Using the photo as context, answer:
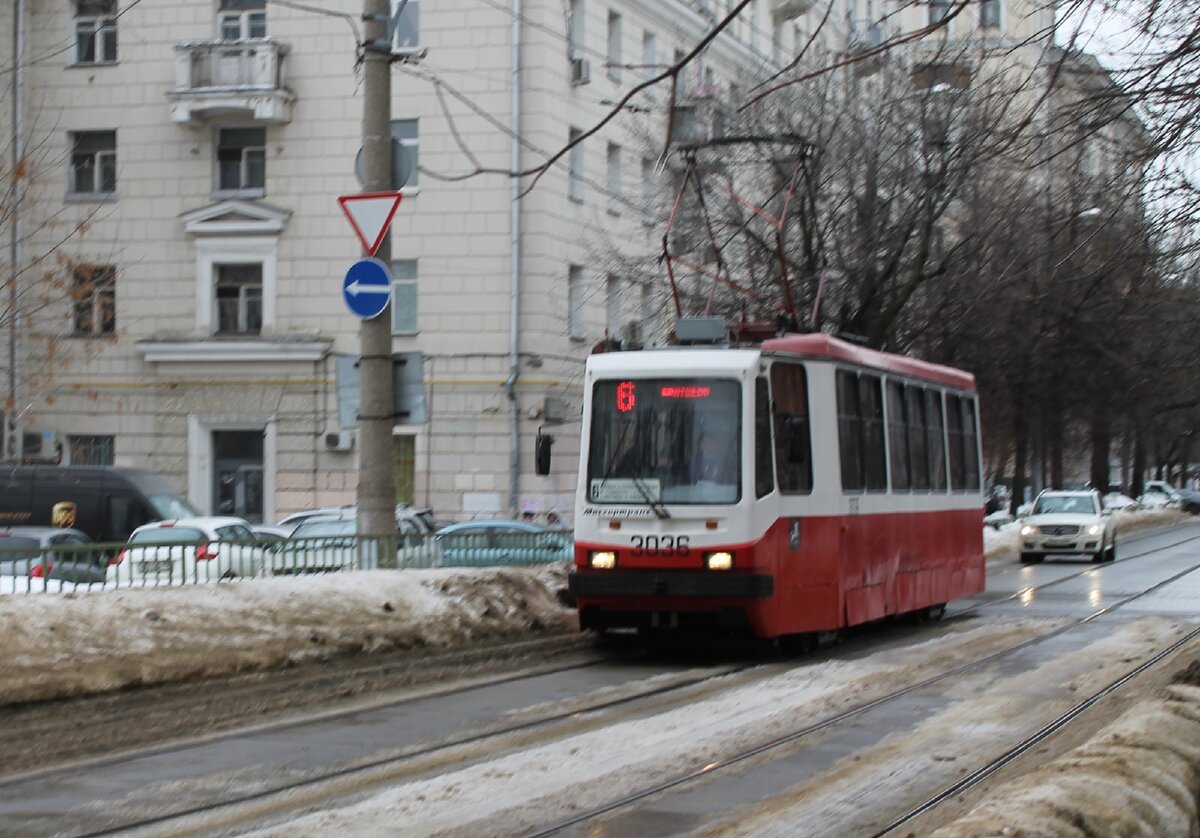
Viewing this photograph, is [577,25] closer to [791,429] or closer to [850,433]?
[850,433]

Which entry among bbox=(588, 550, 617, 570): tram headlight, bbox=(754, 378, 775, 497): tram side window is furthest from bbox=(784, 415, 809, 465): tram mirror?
bbox=(588, 550, 617, 570): tram headlight

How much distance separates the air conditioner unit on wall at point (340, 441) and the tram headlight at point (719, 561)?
2412 centimetres

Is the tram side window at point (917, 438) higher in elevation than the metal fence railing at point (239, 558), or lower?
higher

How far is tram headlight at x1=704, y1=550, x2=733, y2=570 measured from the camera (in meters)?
14.5

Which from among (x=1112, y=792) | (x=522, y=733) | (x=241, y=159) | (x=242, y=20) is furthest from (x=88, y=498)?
(x=1112, y=792)

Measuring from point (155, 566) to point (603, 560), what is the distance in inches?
148

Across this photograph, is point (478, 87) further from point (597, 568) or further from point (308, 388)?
point (597, 568)

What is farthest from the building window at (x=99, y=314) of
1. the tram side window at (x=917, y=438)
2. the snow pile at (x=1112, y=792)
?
the snow pile at (x=1112, y=792)

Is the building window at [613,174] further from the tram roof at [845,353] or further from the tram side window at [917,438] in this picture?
the tram side window at [917,438]

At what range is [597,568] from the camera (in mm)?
15078

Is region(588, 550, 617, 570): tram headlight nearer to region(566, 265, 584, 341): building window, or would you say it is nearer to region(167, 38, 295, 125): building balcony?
region(566, 265, 584, 341): building window

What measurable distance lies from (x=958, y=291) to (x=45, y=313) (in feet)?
64.8

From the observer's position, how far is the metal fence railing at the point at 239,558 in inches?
530

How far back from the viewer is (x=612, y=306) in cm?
4141
